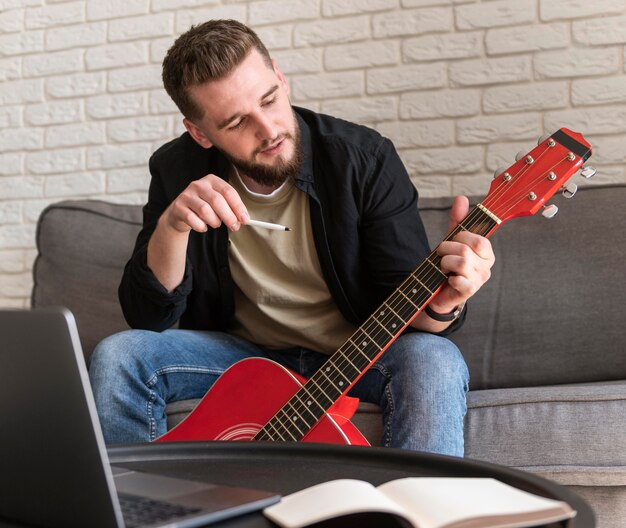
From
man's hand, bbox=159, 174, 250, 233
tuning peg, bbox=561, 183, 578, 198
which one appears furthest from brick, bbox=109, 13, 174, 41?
tuning peg, bbox=561, 183, 578, 198

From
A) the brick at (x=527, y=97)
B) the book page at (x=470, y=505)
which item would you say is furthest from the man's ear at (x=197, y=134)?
the book page at (x=470, y=505)

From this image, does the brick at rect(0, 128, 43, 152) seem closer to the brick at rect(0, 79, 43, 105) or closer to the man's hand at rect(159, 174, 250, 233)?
the brick at rect(0, 79, 43, 105)

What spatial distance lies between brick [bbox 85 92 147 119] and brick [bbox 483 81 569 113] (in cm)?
110

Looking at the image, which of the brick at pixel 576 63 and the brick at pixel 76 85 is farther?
the brick at pixel 76 85

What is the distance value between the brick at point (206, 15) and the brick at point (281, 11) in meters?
0.04

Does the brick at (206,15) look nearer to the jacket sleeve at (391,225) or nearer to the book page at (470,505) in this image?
the jacket sleeve at (391,225)

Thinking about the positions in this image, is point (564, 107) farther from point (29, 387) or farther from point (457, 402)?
point (29, 387)

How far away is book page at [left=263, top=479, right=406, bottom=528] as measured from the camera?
0.62m

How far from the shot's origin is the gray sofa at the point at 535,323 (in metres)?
1.40

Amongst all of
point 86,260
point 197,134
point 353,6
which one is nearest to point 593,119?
point 353,6

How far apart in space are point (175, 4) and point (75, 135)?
547 mm

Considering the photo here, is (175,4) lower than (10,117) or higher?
higher

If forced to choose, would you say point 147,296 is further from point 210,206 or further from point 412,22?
point 412,22

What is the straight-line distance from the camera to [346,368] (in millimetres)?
1295
